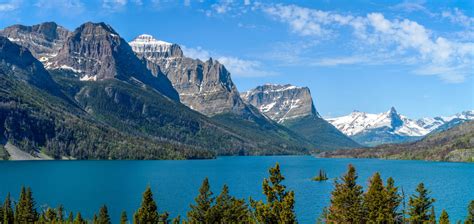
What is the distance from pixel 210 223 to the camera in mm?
79500

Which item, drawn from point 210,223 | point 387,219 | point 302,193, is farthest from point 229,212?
point 302,193

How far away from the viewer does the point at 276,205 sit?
2467 inches

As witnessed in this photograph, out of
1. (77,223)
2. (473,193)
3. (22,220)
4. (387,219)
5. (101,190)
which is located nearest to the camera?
(387,219)

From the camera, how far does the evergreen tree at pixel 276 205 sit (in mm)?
61237

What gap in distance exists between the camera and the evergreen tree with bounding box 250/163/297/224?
61.2 metres

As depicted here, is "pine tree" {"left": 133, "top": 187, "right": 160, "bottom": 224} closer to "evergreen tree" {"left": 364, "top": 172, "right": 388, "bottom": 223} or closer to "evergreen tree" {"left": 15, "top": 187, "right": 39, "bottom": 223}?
"evergreen tree" {"left": 364, "top": 172, "right": 388, "bottom": 223}

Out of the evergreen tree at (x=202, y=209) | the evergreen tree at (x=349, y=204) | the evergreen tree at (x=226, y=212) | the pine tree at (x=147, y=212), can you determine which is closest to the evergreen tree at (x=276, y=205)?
the evergreen tree at (x=349, y=204)

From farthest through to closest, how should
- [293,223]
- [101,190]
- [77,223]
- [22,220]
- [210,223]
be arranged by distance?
1. [101,190]
2. [22,220]
3. [77,223]
4. [210,223]
5. [293,223]

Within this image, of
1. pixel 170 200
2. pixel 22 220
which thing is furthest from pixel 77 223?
pixel 170 200

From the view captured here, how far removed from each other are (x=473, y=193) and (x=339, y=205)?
408 feet

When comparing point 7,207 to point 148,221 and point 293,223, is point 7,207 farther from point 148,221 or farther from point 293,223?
point 293,223

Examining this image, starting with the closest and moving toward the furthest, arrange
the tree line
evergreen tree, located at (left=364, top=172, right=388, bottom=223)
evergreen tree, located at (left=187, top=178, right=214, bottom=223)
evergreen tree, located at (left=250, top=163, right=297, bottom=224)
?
evergreen tree, located at (left=250, top=163, right=297, bottom=224), the tree line, evergreen tree, located at (left=364, top=172, right=388, bottom=223), evergreen tree, located at (left=187, top=178, right=214, bottom=223)

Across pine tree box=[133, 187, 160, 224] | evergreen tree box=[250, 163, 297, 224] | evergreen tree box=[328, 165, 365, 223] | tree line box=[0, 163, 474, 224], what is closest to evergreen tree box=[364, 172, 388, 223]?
tree line box=[0, 163, 474, 224]

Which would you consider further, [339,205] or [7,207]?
[7,207]
